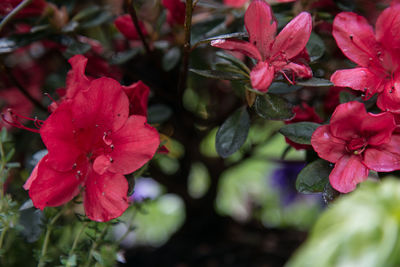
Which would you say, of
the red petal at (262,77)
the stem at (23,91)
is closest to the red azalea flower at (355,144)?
the red petal at (262,77)

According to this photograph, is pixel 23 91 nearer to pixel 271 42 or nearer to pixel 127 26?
pixel 127 26

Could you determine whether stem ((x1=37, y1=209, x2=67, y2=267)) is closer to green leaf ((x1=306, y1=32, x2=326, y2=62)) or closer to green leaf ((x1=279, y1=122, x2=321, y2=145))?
green leaf ((x1=279, y1=122, x2=321, y2=145))

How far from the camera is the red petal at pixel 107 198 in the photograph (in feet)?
2.04

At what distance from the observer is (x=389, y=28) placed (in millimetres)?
641

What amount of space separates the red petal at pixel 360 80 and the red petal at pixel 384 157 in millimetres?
83

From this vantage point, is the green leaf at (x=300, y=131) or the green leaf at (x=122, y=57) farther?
the green leaf at (x=122, y=57)

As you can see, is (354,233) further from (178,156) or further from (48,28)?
(178,156)

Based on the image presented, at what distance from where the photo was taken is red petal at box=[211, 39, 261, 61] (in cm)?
61

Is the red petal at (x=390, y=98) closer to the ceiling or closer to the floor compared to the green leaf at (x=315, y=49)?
closer to the floor

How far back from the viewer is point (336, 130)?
2.04 ft

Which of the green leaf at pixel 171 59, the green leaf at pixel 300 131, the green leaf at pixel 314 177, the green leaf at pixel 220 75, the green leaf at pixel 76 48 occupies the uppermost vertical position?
the green leaf at pixel 220 75

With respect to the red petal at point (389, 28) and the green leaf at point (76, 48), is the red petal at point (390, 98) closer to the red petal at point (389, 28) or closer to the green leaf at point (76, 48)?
the red petal at point (389, 28)

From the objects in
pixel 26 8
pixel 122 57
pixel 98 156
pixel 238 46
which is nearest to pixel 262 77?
pixel 238 46

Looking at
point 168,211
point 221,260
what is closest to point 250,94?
point 221,260
